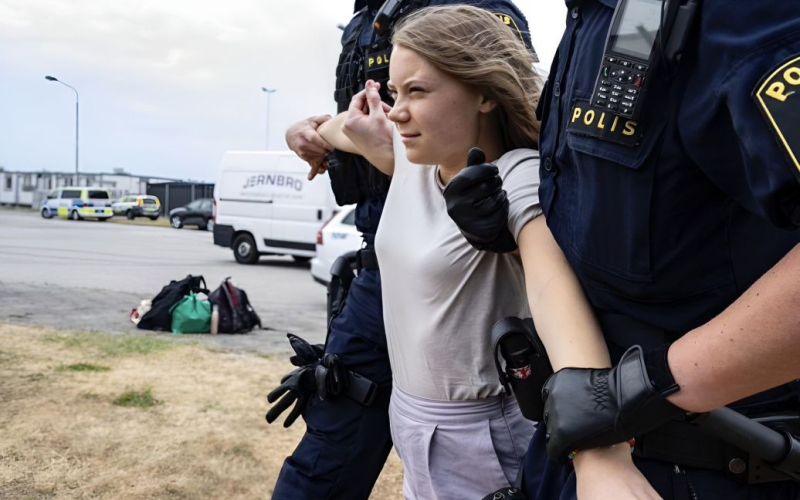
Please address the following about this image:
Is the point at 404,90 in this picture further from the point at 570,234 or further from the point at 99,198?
the point at 99,198

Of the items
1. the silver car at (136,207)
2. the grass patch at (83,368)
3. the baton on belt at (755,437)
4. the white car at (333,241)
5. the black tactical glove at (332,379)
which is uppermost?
the baton on belt at (755,437)

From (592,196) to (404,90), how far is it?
1.85 ft

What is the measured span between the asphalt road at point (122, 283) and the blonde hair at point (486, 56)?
4.50m

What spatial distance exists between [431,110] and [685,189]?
24.5 inches

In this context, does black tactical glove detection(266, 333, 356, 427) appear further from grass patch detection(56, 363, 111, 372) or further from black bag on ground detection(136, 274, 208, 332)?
black bag on ground detection(136, 274, 208, 332)

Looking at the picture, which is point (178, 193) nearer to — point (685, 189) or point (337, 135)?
point (337, 135)

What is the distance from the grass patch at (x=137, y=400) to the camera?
369cm

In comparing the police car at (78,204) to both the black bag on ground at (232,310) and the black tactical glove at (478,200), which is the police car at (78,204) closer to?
the black bag on ground at (232,310)

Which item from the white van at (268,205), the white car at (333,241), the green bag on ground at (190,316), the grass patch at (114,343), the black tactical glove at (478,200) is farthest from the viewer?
the white van at (268,205)

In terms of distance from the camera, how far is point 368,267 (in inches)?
81.3

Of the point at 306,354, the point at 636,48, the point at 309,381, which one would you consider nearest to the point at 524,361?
the point at 636,48

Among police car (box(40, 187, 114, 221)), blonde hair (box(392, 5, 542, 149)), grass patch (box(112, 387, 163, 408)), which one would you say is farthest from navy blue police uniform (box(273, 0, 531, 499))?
police car (box(40, 187, 114, 221))

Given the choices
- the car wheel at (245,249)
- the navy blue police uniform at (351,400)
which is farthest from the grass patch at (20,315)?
the car wheel at (245,249)

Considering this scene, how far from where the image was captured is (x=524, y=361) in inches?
41.9
